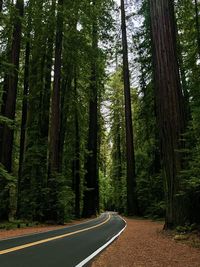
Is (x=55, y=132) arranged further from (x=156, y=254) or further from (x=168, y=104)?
(x=156, y=254)

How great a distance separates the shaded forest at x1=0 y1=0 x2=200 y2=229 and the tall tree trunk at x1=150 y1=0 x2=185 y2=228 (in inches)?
1.5

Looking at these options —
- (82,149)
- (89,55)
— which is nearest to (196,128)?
(89,55)

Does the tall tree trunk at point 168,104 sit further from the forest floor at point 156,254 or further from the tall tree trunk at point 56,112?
the tall tree trunk at point 56,112

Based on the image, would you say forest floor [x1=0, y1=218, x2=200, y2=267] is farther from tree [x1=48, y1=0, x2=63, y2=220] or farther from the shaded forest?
tree [x1=48, y1=0, x2=63, y2=220]

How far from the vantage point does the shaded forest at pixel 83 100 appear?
13156 mm

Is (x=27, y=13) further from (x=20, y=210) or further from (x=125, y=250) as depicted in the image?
(x=125, y=250)

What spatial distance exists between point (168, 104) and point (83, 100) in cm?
1993

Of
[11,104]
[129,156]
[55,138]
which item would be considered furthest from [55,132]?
[129,156]

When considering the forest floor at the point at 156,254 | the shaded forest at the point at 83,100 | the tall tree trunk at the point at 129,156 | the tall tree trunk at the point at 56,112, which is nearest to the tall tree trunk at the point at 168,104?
the shaded forest at the point at 83,100

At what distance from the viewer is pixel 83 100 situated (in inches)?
1291

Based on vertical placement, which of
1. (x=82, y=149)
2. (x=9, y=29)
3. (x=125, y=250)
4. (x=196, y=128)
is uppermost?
(x=9, y=29)

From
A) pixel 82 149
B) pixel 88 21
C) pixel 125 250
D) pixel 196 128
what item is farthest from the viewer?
pixel 82 149

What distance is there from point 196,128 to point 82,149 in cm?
1937

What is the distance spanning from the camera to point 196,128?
11781 millimetres
